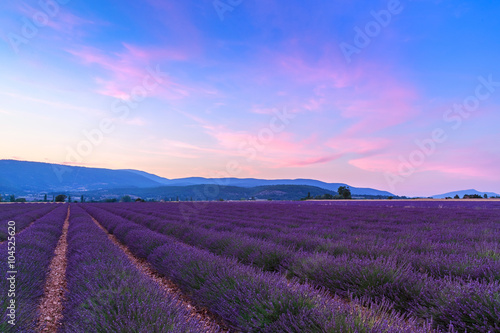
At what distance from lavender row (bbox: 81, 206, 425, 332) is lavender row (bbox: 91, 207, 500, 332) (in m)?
0.46

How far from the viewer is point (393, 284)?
336cm

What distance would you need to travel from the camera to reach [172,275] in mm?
4527

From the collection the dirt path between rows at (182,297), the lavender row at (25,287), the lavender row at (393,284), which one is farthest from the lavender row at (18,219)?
the lavender row at (393,284)

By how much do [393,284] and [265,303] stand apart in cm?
191

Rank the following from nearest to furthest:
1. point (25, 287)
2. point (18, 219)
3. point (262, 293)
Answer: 1. point (262, 293)
2. point (25, 287)
3. point (18, 219)

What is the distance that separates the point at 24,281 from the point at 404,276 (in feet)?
17.0

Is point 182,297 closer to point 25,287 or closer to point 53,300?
point 53,300

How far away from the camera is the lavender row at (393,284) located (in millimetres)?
2488

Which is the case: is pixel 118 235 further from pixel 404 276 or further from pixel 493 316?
pixel 493 316

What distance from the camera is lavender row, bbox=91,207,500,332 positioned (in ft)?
8.16

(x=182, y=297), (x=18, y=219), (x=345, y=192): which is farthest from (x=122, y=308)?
(x=345, y=192)

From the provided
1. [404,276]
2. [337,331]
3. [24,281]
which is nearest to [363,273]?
[404,276]

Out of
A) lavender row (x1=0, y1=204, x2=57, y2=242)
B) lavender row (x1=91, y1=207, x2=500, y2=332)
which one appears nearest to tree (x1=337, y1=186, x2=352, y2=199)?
lavender row (x1=0, y1=204, x2=57, y2=242)

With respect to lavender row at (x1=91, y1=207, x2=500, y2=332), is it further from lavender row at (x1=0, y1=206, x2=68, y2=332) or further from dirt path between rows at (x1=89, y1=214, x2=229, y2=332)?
lavender row at (x1=0, y1=206, x2=68, y2=332)
